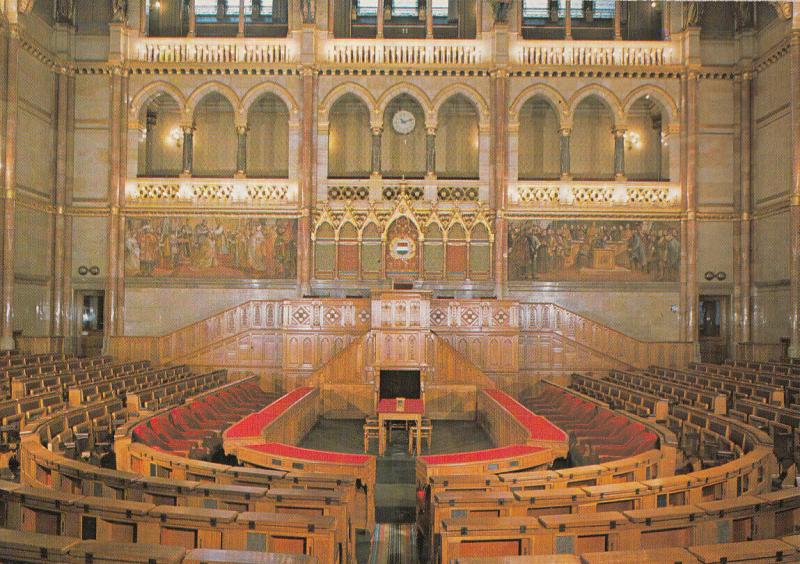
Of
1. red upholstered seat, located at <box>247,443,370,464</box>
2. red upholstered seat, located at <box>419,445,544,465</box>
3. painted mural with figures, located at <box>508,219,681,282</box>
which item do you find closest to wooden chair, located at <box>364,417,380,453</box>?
red upholstered seat, located at <box>247,443,370,464</box>

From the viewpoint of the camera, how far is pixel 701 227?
22.3m

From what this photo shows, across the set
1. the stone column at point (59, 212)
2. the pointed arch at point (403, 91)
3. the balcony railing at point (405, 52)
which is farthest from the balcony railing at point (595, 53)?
the stone column at point (59, 212)

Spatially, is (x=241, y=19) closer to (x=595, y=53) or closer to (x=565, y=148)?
(x=565, y=148)

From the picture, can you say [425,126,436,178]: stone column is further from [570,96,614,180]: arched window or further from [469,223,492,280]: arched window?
[570,96,614,180]: arched window

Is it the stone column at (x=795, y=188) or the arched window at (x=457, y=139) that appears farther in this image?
the arched window at (x=457, y=139)

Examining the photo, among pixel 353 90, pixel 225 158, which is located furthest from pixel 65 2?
pixel 353 90

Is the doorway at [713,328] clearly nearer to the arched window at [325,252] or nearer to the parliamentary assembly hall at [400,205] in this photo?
the parliamentary assembly hall at [400,205]

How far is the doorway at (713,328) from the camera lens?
Result: 74.0ft

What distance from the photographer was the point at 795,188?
1919 cm

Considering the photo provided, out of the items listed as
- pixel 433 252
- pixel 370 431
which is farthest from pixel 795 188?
pixel 370 431

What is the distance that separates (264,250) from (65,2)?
1016 centimetres

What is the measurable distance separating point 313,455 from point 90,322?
17290 mm

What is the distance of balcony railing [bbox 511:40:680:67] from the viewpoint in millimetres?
22484

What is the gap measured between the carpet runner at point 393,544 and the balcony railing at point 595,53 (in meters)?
17.8
